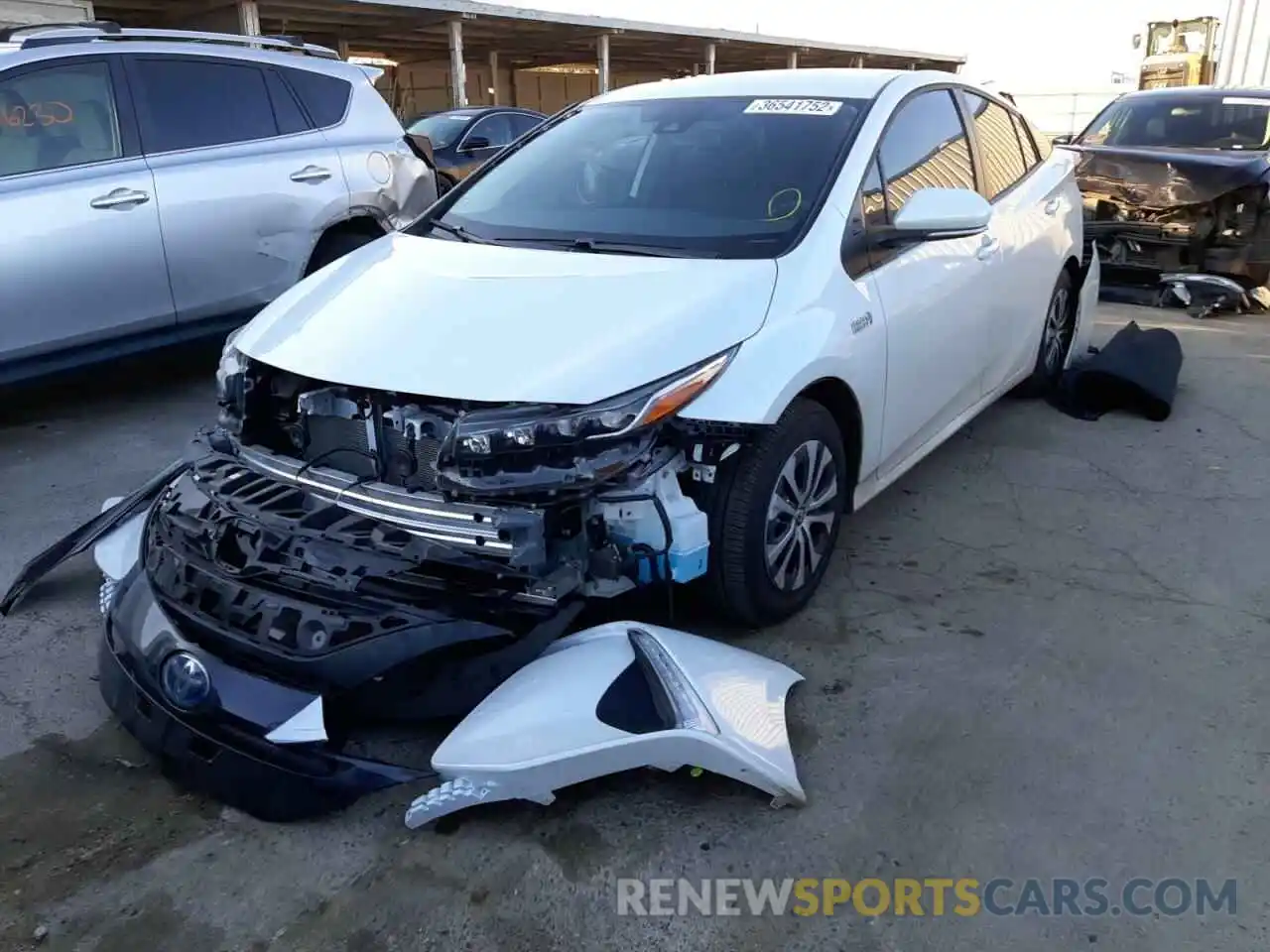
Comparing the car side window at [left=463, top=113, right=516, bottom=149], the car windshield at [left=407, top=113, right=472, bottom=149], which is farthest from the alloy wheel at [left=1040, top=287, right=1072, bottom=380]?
the car windshield at [left=407, top=113, right=472, bottom=149]

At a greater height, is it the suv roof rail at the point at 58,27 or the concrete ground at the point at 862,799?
the suv roof rail at the point at 58,27

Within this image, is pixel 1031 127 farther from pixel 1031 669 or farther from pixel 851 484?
pixel 1031 669

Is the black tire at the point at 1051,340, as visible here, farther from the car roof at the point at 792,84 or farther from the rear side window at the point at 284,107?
the rear side window at the point at 284,107

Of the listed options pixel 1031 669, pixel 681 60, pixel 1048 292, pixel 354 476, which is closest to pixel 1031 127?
pixel 1048 292

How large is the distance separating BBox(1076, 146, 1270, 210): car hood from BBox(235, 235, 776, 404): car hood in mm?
6133

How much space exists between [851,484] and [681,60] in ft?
89.8

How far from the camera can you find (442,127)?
10.2m

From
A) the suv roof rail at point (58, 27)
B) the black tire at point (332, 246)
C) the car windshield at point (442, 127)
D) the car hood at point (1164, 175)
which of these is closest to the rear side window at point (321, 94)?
the black tire at point (332, 246)

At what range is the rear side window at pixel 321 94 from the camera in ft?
19.4

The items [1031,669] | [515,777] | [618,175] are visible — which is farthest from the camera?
[618,175]

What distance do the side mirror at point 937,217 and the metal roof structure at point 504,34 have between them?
48.6 feet

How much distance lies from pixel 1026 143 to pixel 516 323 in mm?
3367

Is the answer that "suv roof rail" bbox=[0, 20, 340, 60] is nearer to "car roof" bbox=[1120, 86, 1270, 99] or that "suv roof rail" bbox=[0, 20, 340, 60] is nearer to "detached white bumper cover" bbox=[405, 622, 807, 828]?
"detached white bumper cover" bbox=[405, 622, 807, 828]

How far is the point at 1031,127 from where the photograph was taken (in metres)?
5.09
